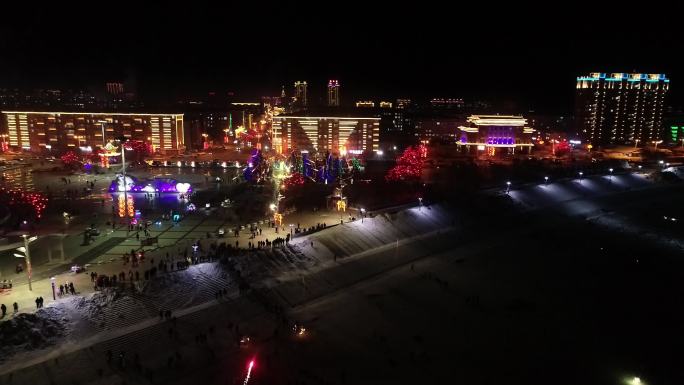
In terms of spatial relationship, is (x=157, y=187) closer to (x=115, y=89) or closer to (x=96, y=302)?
(x=96, y=302)

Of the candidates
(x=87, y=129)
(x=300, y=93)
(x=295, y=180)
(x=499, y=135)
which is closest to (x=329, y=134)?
(x=499, y=135)

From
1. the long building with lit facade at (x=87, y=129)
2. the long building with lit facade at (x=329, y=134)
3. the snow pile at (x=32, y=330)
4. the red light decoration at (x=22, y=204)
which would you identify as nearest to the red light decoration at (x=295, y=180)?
the red light decoration at (x=22, y=204)

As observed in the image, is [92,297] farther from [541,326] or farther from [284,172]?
[284,172]

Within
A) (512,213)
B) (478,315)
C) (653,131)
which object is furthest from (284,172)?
(653,131)

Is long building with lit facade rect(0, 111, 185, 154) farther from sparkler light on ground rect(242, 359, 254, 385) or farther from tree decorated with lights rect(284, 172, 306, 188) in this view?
sparkler light on ground rect(242, 359, 254, 385)

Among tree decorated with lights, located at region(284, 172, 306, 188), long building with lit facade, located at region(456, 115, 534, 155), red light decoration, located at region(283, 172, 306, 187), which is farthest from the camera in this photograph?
long building with lit facade, located at region(456, 115, 534, 155)

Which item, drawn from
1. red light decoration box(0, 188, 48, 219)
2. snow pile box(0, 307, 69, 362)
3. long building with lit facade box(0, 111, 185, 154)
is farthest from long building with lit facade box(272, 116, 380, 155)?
snow pile box(0, 307, 69, 362)
